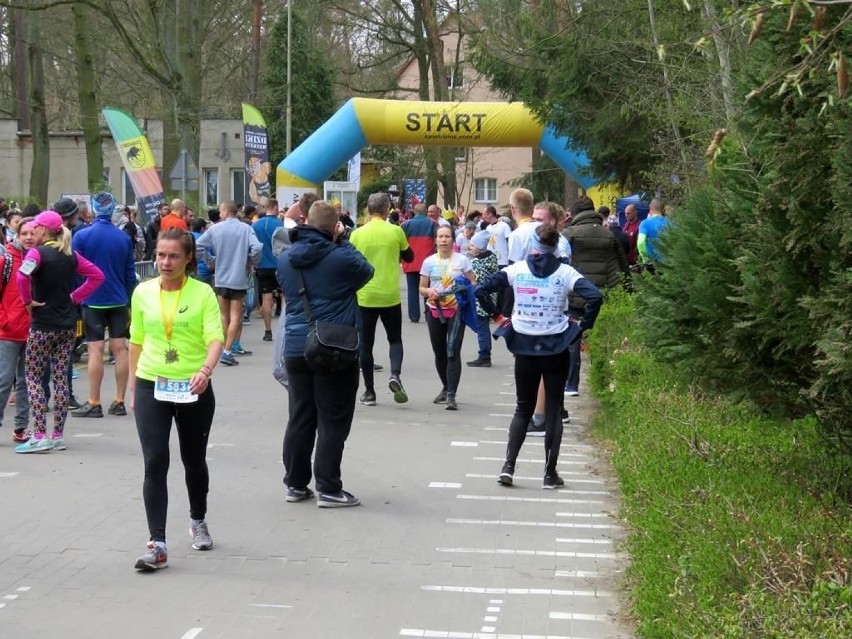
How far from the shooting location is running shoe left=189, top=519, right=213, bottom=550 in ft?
22.9

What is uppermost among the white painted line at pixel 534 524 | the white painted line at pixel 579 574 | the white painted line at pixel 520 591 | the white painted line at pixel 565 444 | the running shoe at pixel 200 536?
the running shoe at pixel 200 536

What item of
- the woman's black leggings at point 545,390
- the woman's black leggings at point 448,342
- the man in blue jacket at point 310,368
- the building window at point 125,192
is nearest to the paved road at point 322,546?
the man in blue jacket at point 310,368

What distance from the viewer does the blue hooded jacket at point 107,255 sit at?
11.4m

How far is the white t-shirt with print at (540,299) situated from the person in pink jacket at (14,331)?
3810mm

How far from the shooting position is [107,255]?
11398 mm

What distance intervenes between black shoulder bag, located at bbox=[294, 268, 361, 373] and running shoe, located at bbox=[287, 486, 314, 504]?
2.69 ft

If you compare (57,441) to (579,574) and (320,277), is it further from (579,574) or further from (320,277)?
(579,574)

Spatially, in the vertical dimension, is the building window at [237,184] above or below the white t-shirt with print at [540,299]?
above

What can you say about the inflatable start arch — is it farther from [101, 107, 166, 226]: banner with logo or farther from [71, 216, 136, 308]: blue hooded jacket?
[71, 216, 136, 308]: blue hooded jacket

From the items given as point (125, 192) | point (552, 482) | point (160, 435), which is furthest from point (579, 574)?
point (125, 192)

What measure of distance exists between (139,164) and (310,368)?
17832mm

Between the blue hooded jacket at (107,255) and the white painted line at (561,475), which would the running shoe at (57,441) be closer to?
the blue hooded jacket at (107,255)

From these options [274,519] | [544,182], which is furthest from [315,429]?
[544,182]

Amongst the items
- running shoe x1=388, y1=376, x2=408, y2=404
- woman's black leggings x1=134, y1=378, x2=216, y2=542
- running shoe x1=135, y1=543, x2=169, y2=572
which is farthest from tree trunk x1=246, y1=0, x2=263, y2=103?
running shoe x1=135, y1=543, x2=169, y2=572
